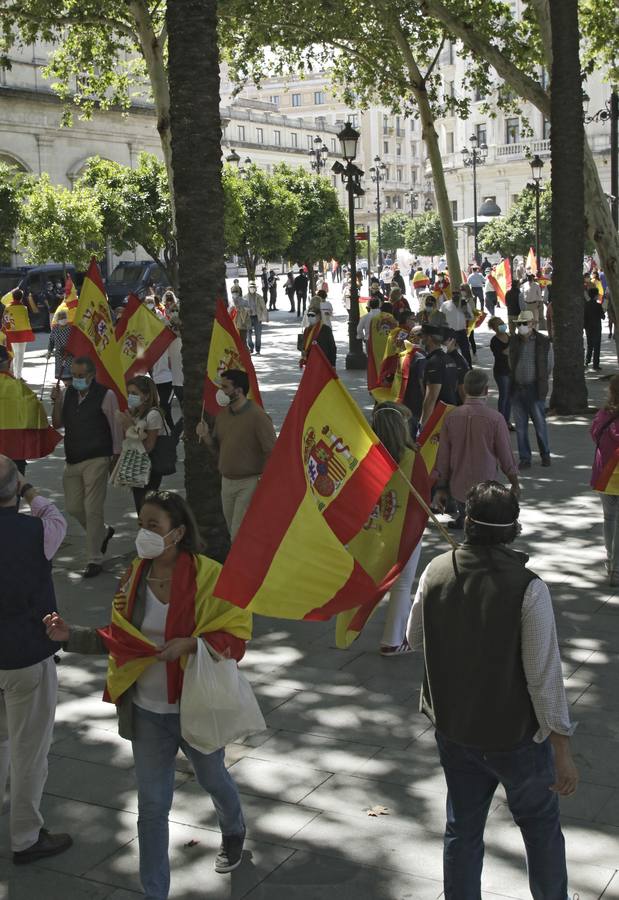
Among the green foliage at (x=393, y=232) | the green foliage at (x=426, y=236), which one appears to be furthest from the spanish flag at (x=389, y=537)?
the green foliage at (x=393, y=232)

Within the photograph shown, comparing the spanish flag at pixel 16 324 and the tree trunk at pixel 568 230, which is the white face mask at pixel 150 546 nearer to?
the tree trunk at pixel 568 230

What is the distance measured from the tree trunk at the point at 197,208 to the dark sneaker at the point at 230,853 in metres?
3.76

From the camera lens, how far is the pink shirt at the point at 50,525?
4844mm

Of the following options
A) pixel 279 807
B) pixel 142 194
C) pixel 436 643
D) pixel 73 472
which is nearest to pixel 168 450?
pixel 73 472

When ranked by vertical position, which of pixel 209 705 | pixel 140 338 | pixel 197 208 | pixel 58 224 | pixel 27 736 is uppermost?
pixel 58 224

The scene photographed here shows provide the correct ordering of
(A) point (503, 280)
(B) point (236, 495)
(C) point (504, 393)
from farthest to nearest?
(A) point (503, 280) < (C) point (504, 393) < (B) point (236, 495)

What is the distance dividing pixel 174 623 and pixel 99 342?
7037mm

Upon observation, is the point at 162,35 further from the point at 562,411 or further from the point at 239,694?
the point at 239,694

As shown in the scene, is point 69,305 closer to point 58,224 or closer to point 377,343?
point 377,343

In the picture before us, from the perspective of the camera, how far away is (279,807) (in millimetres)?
5277

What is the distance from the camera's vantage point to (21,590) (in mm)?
4746

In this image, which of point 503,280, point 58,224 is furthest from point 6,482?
point 58,224

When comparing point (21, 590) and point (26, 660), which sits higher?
point (21, 590)

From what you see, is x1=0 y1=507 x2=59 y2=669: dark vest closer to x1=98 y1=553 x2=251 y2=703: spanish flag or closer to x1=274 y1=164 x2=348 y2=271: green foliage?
x1=98 y1=553 x2=251 y2=703: spanish flag
